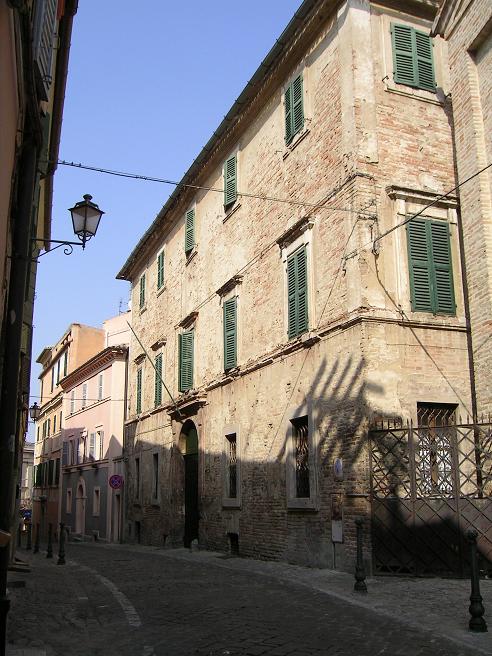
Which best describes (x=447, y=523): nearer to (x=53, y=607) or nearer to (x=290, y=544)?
(x=290, y=544)

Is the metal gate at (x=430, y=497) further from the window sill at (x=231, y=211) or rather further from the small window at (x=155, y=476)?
the small window at (x=155, y=476)

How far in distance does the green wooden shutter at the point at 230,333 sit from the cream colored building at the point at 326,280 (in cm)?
7

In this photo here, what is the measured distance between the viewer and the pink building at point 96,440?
3156 centimetres

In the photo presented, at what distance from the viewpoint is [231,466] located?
17.7m

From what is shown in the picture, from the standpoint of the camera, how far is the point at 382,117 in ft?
43.7

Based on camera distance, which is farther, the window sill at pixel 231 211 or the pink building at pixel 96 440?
the pink building at pixel 96 440

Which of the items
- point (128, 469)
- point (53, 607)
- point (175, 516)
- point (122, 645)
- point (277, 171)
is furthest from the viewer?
point (128, 469)

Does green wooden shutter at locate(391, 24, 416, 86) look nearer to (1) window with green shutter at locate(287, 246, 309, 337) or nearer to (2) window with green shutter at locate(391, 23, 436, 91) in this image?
(2) window with green shutter at locate(391, 23, 436, 91)

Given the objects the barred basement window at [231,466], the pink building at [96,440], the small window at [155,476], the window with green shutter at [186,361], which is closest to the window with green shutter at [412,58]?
the barred basement window at [231,466]

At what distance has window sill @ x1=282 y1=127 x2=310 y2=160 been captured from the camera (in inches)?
585

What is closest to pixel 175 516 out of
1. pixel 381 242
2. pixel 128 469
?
pixel 128 469

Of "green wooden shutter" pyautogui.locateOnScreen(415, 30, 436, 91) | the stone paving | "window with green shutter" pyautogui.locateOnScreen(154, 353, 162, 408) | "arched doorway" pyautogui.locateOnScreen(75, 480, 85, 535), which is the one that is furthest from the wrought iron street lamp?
"arched doorway" pyautogui.locateOnScreen(75, 480, 85, 535)

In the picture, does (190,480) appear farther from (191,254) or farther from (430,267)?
(430,267)

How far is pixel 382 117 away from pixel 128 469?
19.0m
